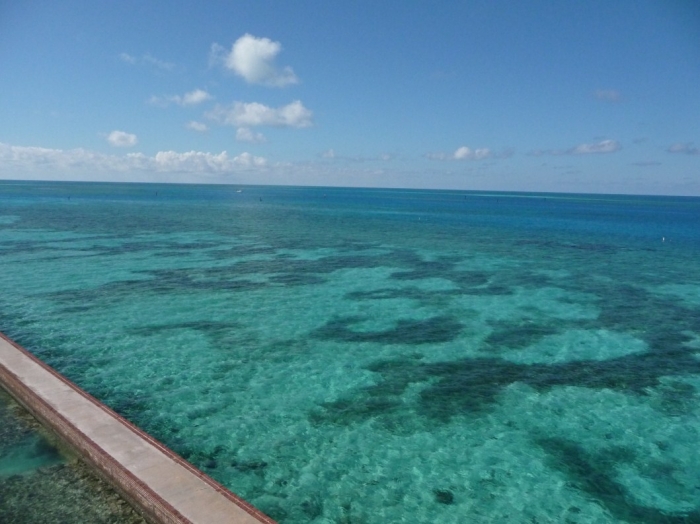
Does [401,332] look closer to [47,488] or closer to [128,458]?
[128,458]

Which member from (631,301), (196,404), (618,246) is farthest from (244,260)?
(618,246)

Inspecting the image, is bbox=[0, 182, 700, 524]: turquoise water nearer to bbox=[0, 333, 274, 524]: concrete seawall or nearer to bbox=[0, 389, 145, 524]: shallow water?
bbox=[0, 333, 274, 524]: concrete seawall

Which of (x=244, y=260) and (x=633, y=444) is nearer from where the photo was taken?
(x=633, y=444)

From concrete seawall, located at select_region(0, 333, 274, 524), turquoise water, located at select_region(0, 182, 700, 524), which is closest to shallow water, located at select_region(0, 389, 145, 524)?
concrete seawall, located at select_region(0, 333, 274, 524)

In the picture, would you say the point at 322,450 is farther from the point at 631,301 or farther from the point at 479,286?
the point at 631,301

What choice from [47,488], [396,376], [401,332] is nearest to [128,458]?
[47,488]

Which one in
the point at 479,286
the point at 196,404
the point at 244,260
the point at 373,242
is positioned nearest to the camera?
the point at 196,404
